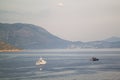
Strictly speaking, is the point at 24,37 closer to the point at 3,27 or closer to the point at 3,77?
the point at 3,27

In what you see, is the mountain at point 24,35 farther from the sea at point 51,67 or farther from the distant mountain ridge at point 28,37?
the sea at point 51,67

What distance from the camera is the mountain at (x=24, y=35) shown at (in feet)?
43.3

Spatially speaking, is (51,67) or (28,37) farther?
(51,67)

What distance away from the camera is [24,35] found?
46.5ft

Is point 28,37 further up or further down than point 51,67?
further up

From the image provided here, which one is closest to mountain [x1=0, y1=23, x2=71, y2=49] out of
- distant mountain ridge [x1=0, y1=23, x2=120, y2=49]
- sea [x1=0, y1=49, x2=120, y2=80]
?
distant mountain ridge [x1=0, y1=23, x2=120, y2=49]

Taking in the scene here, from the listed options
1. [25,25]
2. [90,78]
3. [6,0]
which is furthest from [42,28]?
[90,78]

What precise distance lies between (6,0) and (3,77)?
360cm

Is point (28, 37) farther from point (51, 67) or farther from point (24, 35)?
point (51, 67)

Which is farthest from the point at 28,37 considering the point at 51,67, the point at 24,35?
the point at 51,67

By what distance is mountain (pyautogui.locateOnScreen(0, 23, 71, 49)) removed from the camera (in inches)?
519

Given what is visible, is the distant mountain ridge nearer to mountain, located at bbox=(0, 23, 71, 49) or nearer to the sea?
mountain, located at bbox=(0, 23, 71, 49)

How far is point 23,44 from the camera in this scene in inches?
573

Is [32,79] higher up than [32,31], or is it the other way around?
[32,31]
